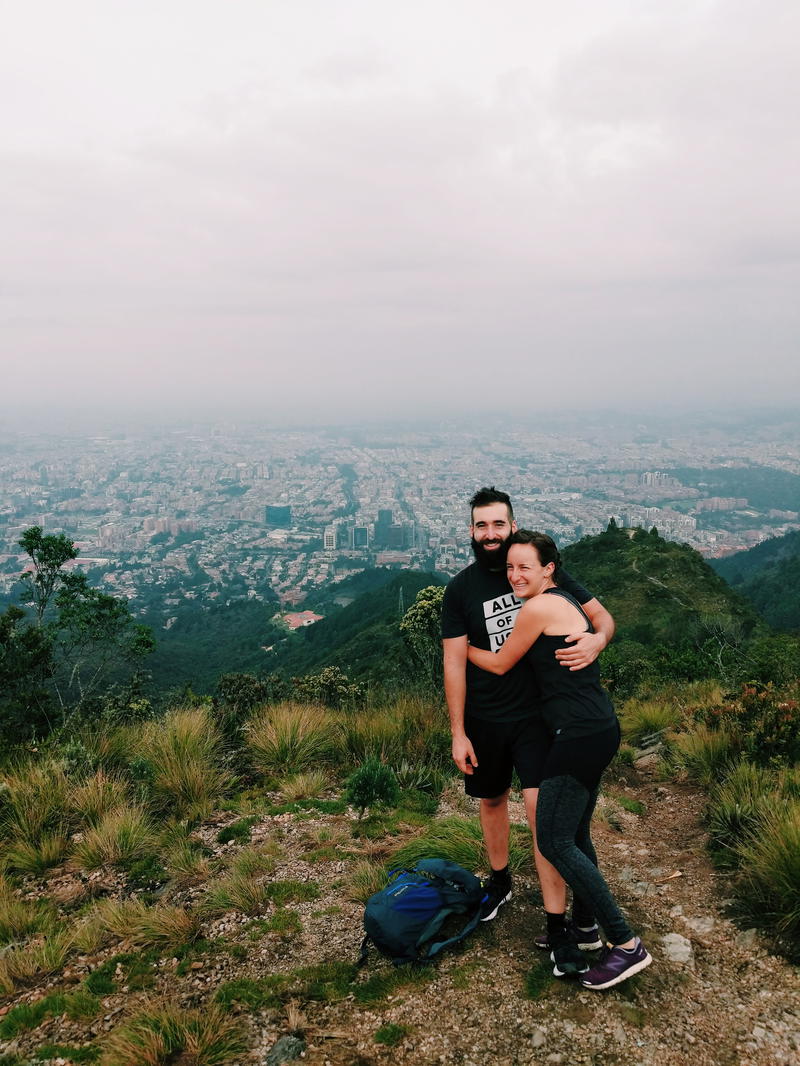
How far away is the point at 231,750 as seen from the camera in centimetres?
536

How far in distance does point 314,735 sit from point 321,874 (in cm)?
193

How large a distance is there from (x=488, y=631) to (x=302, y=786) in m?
2.92

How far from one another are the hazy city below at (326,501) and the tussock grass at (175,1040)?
6689cm

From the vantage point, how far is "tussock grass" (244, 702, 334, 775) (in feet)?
17.1

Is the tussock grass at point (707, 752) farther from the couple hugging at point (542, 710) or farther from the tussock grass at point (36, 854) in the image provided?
the tussock grass at point (36, 854)

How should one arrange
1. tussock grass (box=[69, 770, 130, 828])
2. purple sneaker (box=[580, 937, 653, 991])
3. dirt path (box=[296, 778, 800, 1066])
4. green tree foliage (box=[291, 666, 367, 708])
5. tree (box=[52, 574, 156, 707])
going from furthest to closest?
tree (box=[52, 574, 156, 707]) → green tree foliage (box=[291, 666, 367, 708]) → tussock grass (box=[69, 770, 130, 828]) → purple sneaker (box=[580, 937, 653, 991]) → dirt path (box=[296, 778, 800, 1066])

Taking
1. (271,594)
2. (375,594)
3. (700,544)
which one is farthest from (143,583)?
(700,544)

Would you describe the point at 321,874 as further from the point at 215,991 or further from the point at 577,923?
the point at 577,923

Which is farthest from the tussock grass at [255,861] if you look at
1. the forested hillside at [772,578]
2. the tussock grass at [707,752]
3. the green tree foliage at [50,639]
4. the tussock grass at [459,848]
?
the forested hillside at [772,578]

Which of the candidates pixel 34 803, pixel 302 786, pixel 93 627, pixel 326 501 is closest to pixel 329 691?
pixel 302 786

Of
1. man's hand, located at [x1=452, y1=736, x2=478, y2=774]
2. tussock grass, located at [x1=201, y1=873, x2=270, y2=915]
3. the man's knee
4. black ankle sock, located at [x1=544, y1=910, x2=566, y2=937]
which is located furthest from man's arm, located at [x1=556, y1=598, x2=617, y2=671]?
tussock grass, located at [x1=201, y1=873, x2=270, y2=915]

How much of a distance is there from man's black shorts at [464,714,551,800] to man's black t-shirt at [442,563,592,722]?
55 millimetres

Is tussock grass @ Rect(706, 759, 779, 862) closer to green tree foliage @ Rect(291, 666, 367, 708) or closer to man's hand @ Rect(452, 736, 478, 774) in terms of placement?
man's hand @ Rect(452, 736, 478, 774)

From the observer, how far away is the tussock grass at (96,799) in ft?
13.7
